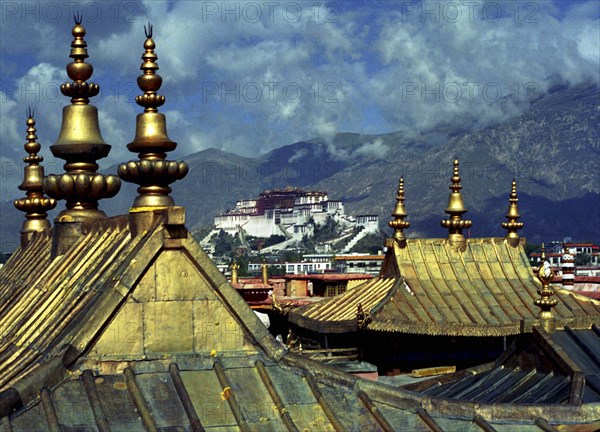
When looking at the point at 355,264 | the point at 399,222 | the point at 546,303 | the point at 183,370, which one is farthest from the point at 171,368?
the point at 355,264

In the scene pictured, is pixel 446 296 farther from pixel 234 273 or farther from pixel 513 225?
pixel 234 273

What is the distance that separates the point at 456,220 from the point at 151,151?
47.2 ft

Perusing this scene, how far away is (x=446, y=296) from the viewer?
2177cm

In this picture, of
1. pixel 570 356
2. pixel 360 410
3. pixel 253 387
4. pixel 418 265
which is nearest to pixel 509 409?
pixel 360 410

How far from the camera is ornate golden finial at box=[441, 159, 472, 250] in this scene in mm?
23000

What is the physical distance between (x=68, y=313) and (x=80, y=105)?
545cm

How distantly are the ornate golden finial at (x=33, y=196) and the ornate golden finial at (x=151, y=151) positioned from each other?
22.2 ft

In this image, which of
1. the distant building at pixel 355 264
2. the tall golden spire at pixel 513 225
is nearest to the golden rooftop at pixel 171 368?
the tall golden spire at pixel 513 225

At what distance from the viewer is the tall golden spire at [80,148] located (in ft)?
42.5

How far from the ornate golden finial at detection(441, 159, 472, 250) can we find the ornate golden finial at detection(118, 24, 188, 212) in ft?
44.2

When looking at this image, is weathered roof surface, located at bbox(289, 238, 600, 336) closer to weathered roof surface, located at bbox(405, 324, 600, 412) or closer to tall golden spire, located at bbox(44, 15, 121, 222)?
weathered roof surface, located at bbox(405, 324, 600, 412)

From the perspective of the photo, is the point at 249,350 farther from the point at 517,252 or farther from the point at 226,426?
the point at 517,252

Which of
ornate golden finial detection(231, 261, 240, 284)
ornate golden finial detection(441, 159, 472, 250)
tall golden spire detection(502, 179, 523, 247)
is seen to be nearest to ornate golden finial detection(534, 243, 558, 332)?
ornate golden finial detection(441, 159, 472, 250)

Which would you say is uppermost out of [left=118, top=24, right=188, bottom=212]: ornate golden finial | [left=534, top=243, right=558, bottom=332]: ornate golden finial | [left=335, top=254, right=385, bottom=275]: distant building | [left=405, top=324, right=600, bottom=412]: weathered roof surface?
[left=335, top=254, right=385, bottom=275]: distant building
